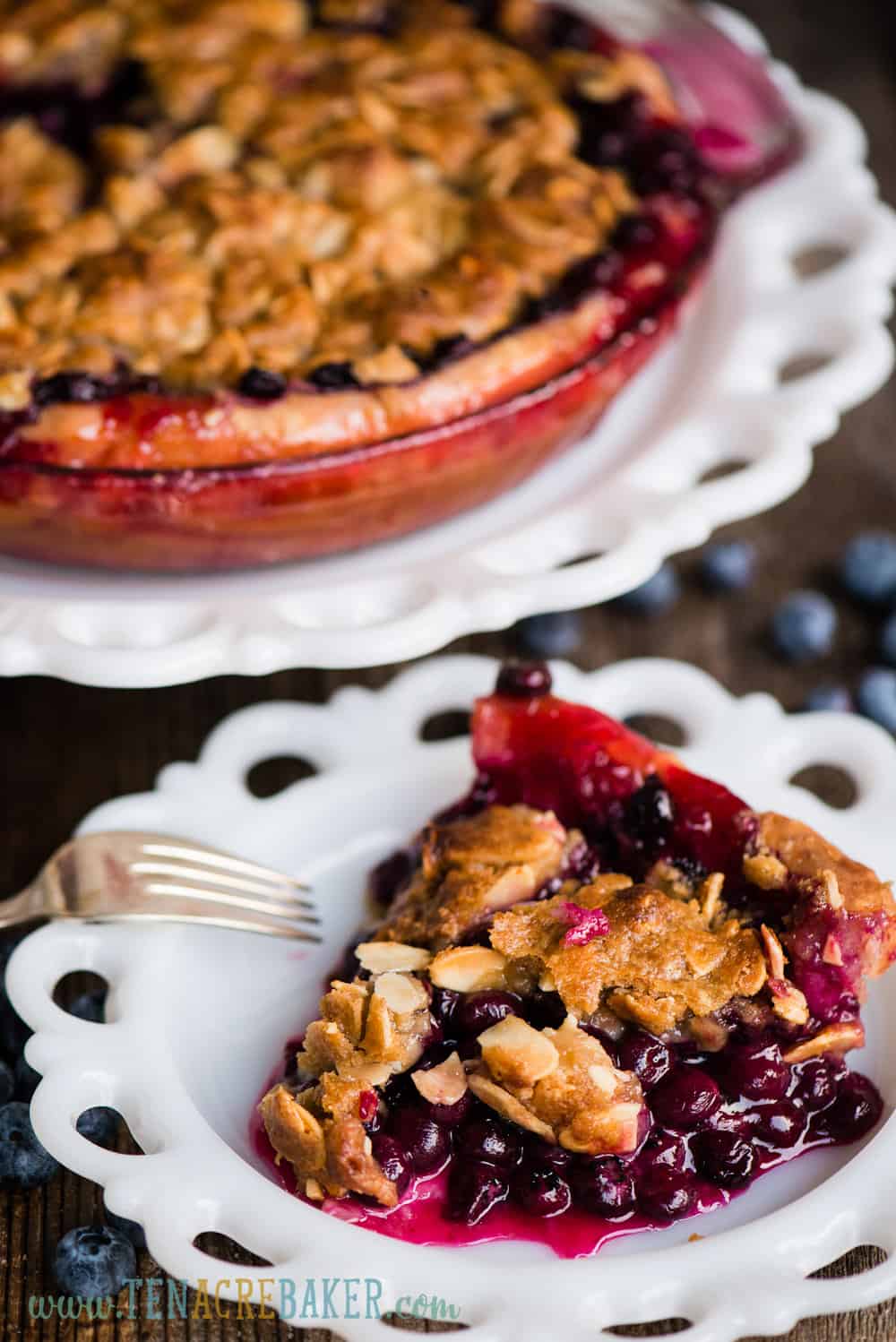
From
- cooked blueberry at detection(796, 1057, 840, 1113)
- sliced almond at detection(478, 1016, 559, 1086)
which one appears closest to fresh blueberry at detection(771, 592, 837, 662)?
cooked blueberry at detection(796, 1057, 840, 1113)

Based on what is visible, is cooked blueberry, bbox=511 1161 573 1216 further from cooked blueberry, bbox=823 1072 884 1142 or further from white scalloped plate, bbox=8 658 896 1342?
cooked blueberry, bbox=823 1072 884 1142

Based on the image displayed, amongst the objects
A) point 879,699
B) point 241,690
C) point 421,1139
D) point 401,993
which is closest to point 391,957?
point 401,993

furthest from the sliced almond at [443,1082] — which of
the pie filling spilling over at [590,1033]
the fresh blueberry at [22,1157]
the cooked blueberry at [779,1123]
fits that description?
the fresh blueberry at [22,1157]

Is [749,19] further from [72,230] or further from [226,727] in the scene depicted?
[226,727]

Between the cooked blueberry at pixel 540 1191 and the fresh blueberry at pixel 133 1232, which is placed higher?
the cooked blueberry at pixel 540 1191

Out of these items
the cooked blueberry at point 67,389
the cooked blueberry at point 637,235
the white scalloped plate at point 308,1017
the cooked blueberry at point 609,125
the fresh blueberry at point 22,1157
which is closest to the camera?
the white scalloped plate at point 308,1017

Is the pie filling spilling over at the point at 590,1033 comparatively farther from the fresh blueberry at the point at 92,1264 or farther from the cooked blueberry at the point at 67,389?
the cooked blueberry at the point at 67,389

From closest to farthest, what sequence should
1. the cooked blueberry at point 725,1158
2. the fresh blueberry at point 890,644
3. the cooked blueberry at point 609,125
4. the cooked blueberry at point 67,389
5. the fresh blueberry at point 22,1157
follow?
the cooked blueberry at point 725,1158 → the fresh blueberry at point 22,1157 → the cooked blueberry at point 67,389 → the cooked blueberry at point 609,125 → the fresh blueberry at point 890,644

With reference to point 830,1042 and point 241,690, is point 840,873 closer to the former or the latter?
point 830,1042
